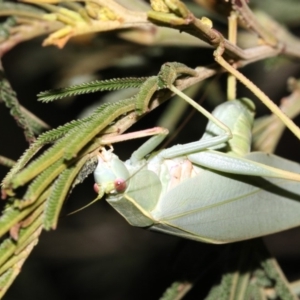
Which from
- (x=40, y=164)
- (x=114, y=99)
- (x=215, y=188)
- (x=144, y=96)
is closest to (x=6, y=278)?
(x=40, y=164)

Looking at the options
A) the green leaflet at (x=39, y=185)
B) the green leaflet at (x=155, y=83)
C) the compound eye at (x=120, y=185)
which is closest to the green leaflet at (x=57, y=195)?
the green leaflet at (x=39, y=185)

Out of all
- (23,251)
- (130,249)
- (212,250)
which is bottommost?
(23,251)

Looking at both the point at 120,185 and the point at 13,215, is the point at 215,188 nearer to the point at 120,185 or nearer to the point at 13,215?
the point at 120,185

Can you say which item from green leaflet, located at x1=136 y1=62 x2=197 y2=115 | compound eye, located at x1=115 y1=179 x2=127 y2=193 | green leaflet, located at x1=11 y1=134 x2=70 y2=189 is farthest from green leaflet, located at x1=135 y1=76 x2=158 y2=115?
compound eye, located at x1=115 y1=179 x2=127 y2=193

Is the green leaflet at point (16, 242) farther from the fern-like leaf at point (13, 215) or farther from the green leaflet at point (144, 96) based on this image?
the green leaflet at point (144, 96)

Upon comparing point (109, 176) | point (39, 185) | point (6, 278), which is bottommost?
point (6, 278)

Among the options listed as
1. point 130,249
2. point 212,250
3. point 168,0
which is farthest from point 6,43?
point 130,249

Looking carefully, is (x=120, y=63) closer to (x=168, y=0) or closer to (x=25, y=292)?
(x=168, y=0)
